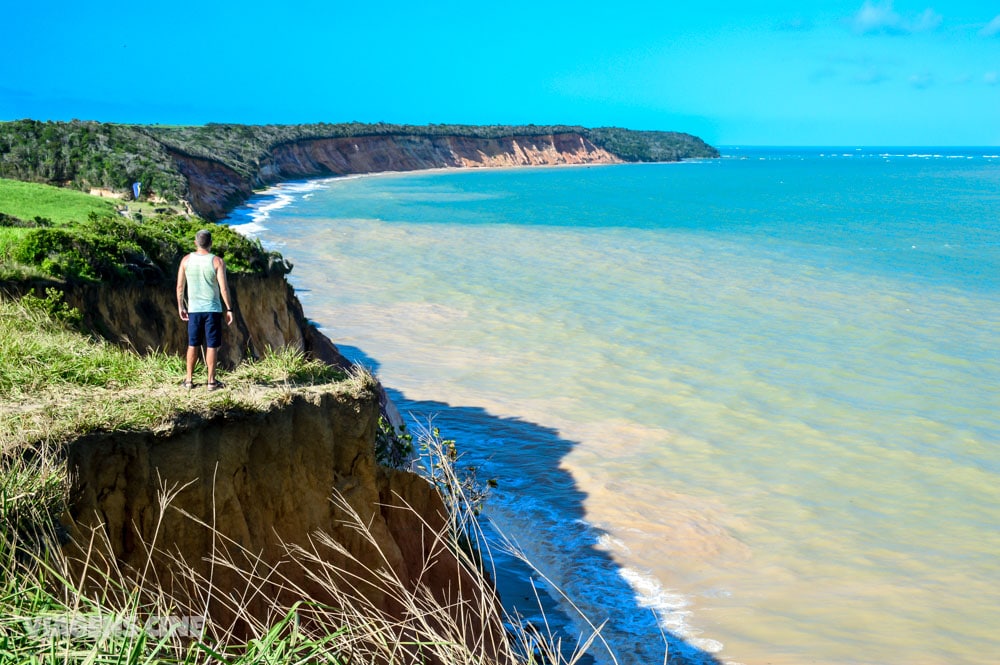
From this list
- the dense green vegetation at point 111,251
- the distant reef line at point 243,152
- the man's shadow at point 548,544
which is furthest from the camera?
the distant reef line at point 243,152

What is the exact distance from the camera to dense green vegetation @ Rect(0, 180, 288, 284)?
11.9 metres

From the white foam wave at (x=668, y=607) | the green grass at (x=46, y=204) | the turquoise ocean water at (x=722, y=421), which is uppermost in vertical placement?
the green grass at (x=46, y=204)

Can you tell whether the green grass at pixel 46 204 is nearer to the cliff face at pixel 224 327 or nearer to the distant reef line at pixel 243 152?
the cliff face at pixel 224 327

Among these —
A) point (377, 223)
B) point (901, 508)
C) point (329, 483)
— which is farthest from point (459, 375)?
point (377, 223)

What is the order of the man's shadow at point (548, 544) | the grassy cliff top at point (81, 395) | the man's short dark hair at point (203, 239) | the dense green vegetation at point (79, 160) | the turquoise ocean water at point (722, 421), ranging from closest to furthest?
the grassy cliff top at point (81, 395) < the man's short dark hair at point (203, 239) < the man's shadow at point (548, 544) < the turquoise ocean water at point (722, 421) < the dense green vegetation at point (79, 160)

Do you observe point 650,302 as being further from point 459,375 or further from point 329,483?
point 329,483

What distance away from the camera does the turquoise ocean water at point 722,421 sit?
10250mm

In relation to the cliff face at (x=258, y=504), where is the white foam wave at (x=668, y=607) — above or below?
Answer: below

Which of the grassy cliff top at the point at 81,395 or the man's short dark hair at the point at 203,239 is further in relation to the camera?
the man's short dark hair at the point at 203,239

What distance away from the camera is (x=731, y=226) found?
2072 inches

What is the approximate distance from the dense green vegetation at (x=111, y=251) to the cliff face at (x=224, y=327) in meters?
0.20

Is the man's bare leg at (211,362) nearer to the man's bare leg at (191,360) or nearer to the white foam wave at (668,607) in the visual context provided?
the man's bare leg at (191,360)

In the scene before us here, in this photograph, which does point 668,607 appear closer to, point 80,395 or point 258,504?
point 258,504

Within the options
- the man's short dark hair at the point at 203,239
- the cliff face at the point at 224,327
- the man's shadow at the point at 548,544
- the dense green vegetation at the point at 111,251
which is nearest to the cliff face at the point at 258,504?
the man's shadow at the point at 548,544
